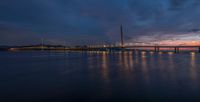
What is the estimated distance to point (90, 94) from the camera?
6.15 m

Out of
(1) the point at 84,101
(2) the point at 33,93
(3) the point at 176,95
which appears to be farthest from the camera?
(2) the point at 33,93

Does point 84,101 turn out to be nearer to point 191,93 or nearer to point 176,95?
point 176,95

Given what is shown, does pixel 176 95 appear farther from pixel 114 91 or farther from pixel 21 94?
pixel 21 94

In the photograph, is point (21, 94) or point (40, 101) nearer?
point (40, 101)

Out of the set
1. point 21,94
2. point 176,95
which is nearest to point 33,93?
point 21,94

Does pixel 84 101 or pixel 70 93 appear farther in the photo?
pixel 70 93

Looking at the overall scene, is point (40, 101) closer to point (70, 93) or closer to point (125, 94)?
point (70, 93)

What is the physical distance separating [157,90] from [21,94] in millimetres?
4948

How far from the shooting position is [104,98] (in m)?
5.65

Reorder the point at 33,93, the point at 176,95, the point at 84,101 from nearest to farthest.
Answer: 1. the point at 84,101
2. the point at 176,95
3. the point at 33,93

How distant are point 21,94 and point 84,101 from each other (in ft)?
8.16

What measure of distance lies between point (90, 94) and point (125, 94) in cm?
121

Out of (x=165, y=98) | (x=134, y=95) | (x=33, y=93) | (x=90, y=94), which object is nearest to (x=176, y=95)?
(x=165, y=98)

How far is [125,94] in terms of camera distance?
6.15 meters
